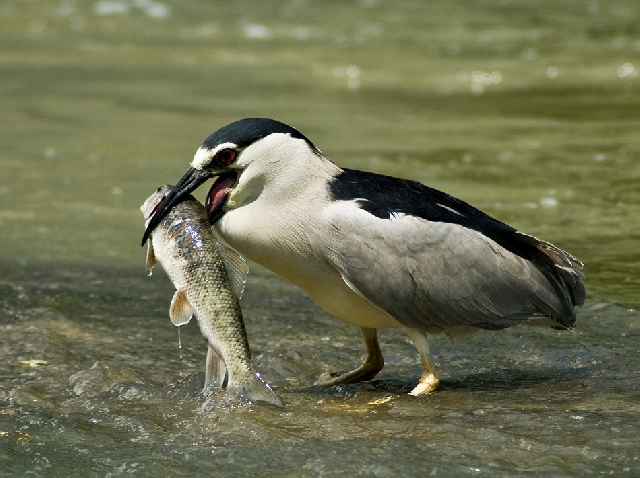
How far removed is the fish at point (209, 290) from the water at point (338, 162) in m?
0.14

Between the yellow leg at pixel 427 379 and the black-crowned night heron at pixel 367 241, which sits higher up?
the black-crowned night heron at pixel 367 241

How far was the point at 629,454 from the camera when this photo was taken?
4.76 metres

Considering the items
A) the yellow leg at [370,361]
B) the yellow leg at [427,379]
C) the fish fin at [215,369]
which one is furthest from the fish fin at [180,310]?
the yellow leg at [427,379]

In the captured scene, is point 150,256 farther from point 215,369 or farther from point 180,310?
point 215,369

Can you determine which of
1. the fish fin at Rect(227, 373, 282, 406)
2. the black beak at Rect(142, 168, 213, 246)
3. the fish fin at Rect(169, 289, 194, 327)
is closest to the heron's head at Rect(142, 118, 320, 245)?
the black beak at Rect(142, 168, 213, 246)

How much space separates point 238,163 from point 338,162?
5.98 meters

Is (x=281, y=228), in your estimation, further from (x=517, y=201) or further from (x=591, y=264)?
(x=517, y=201)

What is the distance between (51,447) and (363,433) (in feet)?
4.50

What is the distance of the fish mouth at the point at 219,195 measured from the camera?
5.85 meters

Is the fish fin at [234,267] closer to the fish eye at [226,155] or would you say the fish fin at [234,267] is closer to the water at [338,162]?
the fish eye at [226,155]

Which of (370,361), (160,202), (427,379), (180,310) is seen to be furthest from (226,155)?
(427,379)

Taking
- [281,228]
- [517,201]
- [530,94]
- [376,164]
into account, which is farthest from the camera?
[530,94]

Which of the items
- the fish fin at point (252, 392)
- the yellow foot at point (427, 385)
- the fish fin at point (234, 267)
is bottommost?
the yellow foot at point (427, 385)

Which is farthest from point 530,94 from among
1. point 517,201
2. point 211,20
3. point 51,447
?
point 51,447
